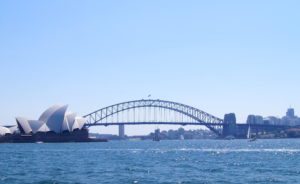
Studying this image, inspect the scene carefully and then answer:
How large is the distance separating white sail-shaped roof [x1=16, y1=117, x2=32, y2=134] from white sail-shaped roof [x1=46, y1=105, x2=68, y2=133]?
5374mm

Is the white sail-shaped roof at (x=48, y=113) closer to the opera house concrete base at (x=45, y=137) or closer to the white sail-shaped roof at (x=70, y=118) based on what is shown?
the opera house concrete base at (x=45, y=137)

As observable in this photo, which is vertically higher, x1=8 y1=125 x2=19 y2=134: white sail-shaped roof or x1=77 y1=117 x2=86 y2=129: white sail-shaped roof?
x1=77 y1=117 x2=86 y2=129: white sail-shaped roof

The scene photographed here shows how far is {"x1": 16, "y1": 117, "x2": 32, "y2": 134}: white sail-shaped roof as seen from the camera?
431ft

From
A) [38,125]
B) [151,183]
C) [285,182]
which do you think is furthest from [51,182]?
[38,125]

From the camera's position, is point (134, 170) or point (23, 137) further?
point (23, 137)

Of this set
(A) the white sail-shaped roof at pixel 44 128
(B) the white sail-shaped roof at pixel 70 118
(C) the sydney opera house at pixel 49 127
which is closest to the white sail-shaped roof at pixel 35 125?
(C) the sydney opera house at pixel 49 127

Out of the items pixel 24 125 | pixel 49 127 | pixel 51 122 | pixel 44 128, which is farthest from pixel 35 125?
pixel 51 122

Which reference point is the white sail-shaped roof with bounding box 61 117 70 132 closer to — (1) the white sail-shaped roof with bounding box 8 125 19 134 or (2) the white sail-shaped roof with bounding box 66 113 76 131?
(2) the white sail-shaped roof with bounding box 66 113 76 131

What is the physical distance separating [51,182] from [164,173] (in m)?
8.54

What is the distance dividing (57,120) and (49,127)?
10.7ft

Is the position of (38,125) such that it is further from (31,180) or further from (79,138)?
(31,180)

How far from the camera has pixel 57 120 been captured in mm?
130625

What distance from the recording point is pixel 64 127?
5241 inches

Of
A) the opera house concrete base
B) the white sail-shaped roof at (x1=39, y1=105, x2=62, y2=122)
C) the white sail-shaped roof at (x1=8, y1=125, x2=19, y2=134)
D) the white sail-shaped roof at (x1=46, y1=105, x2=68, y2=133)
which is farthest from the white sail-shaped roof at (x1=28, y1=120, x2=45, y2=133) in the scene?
the white sail-shaped roof at (x1=8, y1=125, x2=19, y2=134)
